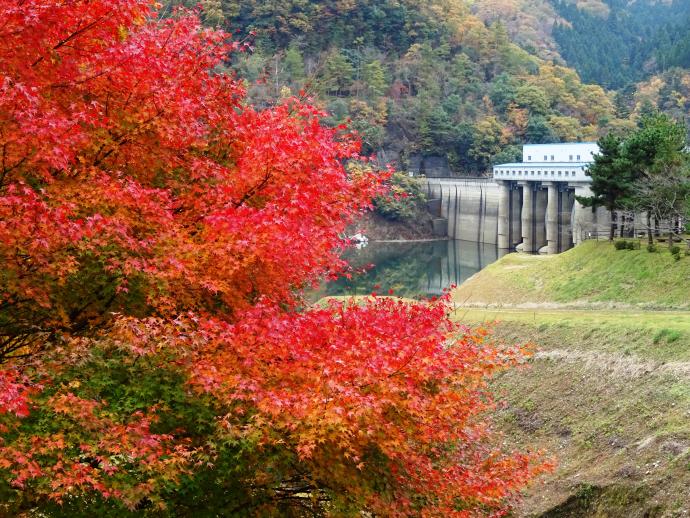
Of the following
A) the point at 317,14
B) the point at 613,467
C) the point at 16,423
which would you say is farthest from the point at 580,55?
the point at 16,423

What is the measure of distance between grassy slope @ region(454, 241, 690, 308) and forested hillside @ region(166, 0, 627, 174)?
61.7m

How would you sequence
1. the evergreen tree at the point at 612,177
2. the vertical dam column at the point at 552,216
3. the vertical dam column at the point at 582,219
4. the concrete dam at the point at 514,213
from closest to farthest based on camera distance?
the evergreen tree at the point at 612,177 < the vertical dam column at the point at 582,219 < the concrete dam at the point at 514,213 < the vertical dam column at the point at 552,216

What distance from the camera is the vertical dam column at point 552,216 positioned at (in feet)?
243

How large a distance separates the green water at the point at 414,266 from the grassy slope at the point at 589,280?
35.6 feet

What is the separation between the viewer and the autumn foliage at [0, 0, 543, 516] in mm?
9617

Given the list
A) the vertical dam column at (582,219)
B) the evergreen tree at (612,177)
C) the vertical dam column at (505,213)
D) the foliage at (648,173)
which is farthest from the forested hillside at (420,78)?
the foliage at (648,173)

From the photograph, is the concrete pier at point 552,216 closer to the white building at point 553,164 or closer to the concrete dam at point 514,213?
the concrete dam at point 514,213

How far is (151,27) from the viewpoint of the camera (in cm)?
1452

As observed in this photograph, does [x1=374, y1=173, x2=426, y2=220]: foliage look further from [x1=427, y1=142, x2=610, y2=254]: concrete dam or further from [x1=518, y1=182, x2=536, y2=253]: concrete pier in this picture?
[x1=518, y1=182, x2=536, y2=253]: concrete pier

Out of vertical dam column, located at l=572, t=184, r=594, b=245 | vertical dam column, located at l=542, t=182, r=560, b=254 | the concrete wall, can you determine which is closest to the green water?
the concrete wall

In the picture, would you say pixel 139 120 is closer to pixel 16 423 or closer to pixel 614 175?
pixel 16 423

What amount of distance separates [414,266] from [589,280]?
4151cm

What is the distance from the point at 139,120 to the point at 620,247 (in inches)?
1493

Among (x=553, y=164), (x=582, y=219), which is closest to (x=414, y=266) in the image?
(x=553, y=164)
